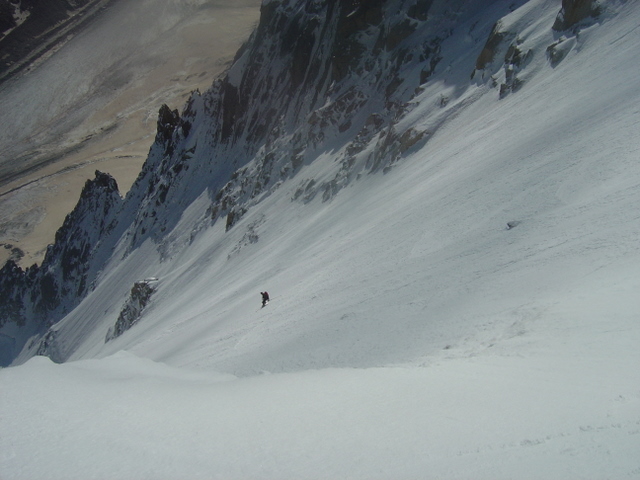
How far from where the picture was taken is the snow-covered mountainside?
463 centimetres

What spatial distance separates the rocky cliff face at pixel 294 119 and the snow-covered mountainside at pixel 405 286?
316mm

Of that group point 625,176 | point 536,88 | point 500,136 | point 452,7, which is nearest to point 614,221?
point 625,176

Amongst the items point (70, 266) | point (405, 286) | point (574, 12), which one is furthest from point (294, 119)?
point (70, 266)

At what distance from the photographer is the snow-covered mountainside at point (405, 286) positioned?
4.63m

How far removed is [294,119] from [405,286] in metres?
37.4

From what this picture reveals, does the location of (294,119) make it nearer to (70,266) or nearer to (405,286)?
(405,286)

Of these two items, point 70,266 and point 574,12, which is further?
point 70,266

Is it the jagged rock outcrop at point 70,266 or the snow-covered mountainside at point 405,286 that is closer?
the snow-covered mountainside at point 405,286

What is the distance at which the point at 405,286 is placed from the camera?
13859 mm

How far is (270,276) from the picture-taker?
26.2 m

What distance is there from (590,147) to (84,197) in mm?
77301

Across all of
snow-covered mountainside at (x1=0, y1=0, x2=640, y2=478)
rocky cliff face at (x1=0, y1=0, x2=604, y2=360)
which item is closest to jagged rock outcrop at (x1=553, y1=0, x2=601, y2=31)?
snow-covered mountainside at (x1=0, y1=0, x2=640, y2=478)

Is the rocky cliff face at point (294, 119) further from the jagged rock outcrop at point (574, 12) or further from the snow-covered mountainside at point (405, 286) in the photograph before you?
the jagged rock outcrop at point (574, 12)

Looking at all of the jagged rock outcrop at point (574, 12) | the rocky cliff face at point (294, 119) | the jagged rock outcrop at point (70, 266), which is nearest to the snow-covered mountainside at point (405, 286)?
the jagged rock outcrop at point (574, 12)
